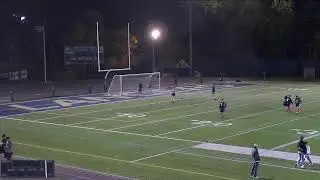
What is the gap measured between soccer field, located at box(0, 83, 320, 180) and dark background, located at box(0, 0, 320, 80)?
3226 cm

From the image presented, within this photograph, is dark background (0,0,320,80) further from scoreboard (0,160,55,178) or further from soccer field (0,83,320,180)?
scoreboard (0,160,55,178)

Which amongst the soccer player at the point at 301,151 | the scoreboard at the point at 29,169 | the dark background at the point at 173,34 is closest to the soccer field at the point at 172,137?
the soccer player at the point at 301,151

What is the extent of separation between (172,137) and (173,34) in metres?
55.9

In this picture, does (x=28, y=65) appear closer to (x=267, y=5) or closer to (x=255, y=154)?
(x=267, y=5)

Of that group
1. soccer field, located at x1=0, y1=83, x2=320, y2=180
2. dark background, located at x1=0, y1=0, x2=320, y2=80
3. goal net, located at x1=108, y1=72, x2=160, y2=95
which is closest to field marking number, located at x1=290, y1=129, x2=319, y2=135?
soccer field, located at x1=0, y1=83, x2=320, y2=180

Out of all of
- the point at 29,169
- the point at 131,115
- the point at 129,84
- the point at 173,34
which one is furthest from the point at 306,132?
the point at 173,34

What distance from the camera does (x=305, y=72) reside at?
7644cm

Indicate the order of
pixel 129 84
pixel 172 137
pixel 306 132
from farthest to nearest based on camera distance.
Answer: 1. pixel 129 84
2. pixel 306 132
3. pixel 172 137

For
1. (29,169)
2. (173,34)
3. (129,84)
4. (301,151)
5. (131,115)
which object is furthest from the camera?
(173,34)

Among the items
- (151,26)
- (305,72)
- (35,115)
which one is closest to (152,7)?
(151,26)

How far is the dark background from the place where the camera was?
75375 mm

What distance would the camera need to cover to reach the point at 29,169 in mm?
19406

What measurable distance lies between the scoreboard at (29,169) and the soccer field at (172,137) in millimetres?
2649

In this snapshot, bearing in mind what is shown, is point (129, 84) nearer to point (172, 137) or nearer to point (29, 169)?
point (172, 137)
